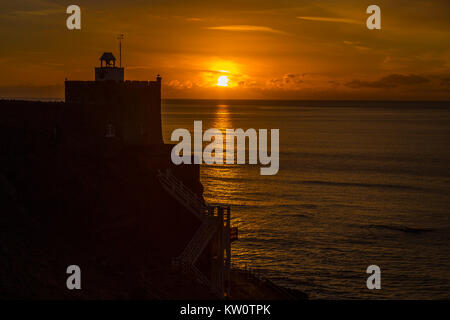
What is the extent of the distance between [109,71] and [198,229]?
46.9 ft

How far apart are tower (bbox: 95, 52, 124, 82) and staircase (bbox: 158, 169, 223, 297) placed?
857 cm

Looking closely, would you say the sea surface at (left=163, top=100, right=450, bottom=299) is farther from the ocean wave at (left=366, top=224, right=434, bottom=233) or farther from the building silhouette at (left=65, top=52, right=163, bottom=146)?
the building silhouette at (left=65, top=52, right=163, bottom=146)

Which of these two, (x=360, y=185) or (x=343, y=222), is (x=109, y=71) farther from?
(x=360, y=185)

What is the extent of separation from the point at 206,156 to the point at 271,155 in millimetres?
16347

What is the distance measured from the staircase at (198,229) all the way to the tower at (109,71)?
28.1 ft

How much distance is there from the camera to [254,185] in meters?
88.7

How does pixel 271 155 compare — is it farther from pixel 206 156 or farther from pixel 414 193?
Answer: pixel 414 193

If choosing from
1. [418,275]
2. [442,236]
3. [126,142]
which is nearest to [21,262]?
[126,142]

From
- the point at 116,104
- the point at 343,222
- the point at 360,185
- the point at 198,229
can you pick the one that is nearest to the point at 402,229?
the point at 343,222

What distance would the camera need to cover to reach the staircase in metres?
30.1

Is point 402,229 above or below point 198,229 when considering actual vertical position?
below

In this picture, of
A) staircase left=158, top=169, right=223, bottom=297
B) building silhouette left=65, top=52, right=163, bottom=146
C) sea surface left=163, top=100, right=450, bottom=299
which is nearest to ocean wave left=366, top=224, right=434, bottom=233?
sea surface left=163, top=100, right=450, bottom=299

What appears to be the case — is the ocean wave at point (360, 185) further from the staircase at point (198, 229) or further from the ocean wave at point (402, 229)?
the staircase at point (198, 229)

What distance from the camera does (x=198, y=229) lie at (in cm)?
3216
